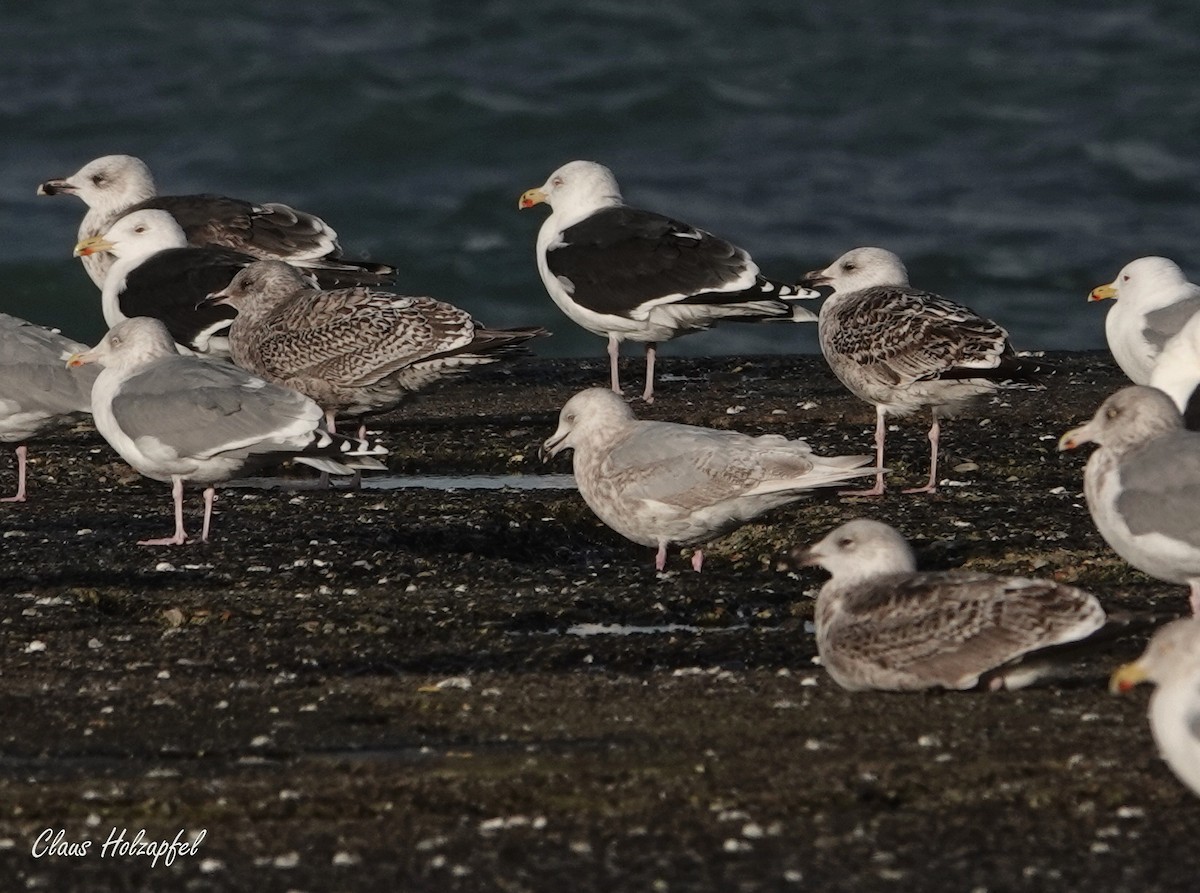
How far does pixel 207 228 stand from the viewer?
13.0 meters

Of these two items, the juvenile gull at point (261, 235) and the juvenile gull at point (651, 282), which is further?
the juvenile gull at point (261, 235)

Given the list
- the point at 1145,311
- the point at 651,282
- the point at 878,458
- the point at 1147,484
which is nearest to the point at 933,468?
the point at 878,458

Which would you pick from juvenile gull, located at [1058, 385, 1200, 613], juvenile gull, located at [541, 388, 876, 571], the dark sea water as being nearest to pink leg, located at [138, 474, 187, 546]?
juvenile gull, located at [541, 388, 876, 571]

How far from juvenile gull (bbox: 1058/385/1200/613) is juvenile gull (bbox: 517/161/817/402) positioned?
4.07 m

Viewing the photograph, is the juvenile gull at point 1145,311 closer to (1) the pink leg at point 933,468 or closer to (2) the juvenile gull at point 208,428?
(1) the pink leg at point 933,468

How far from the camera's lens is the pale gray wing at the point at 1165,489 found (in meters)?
6.49

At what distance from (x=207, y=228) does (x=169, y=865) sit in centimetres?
858

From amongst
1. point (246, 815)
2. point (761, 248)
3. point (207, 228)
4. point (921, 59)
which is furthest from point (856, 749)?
point (921, 59)

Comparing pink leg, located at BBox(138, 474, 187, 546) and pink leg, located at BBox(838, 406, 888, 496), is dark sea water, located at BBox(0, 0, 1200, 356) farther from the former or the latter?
pink leg, located at BBox(138, 474, 187, 546)

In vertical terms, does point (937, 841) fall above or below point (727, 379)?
above

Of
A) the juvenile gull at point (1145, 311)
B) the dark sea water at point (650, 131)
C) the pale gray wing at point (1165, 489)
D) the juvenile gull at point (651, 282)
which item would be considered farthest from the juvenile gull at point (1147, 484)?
the dark sea water at point (650, 131)

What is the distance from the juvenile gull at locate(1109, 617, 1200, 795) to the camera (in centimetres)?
457

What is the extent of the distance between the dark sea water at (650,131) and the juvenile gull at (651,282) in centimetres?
799

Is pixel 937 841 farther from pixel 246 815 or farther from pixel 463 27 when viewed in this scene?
pixel 463 27
